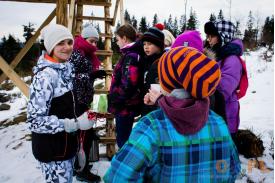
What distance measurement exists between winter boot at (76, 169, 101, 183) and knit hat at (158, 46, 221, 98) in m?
2.94

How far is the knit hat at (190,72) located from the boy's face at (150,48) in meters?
1.85

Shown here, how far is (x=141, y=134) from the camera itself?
1221 mm

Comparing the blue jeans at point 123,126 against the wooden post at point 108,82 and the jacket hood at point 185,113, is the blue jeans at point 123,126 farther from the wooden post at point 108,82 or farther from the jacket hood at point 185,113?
the jacket hood at point 185,113

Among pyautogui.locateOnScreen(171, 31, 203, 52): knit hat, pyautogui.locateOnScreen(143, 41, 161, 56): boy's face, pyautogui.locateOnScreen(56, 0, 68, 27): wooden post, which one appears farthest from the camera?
pyautogui.locateOnScreen(56, 0, 68, 27): wooden post

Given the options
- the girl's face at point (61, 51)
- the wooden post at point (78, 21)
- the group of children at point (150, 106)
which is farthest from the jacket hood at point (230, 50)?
the wooden post at point (78, 21)

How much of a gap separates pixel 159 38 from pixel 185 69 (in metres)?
1.92

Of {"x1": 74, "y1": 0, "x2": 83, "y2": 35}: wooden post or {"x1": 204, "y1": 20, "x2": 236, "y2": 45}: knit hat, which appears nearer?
{"x1": 204, "y1": 20, "x2": 236, "y2": 45}: knit hat

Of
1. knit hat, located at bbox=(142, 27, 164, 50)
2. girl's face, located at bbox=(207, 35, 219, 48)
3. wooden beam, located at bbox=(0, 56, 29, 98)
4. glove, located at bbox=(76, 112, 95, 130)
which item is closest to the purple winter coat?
girl's face, located at bbox=(207, 35, 219, 48)

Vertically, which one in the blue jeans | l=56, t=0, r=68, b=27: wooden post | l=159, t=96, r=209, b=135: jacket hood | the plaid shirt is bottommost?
the blue jeans

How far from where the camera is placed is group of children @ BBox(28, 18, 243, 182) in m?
1.23

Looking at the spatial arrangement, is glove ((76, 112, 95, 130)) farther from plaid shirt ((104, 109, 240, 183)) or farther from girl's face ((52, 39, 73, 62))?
plaid shirt ((104, 109, 240, 183))

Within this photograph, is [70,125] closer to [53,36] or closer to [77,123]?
[77,123]

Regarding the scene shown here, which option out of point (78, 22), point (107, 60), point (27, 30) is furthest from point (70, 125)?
point (27, 30)

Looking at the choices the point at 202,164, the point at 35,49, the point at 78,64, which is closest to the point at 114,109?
the point at 78,64
